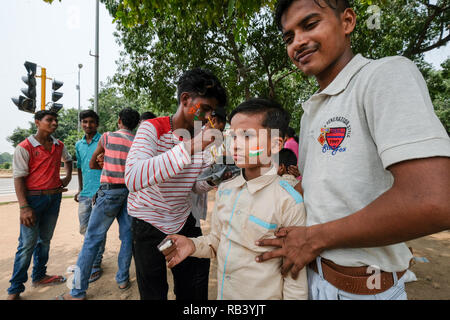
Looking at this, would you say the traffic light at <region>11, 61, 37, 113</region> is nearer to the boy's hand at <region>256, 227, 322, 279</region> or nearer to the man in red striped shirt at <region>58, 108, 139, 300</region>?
the man in red striped shirt at <region>58, 108, 139, 300</region>

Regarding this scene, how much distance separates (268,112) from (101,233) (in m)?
2.88

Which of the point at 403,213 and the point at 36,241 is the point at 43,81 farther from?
the point at 403,213

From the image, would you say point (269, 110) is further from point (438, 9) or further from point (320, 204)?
point (438, 9)

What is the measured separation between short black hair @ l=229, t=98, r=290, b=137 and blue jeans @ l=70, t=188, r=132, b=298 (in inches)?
102

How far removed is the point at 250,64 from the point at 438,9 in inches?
181

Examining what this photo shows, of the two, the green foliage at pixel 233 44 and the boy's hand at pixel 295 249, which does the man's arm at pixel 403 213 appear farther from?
the green foliage at pixel 233 44

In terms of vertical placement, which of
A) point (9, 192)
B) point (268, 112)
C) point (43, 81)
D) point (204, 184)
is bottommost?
point (9, 192)

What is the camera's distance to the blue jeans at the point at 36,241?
123 inches

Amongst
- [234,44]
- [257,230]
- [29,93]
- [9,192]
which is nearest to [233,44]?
[234,44]

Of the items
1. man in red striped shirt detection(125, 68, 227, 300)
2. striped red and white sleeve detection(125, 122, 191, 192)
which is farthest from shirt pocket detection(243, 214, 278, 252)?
man in red striped shirt detection(125, 68, 227, 300)

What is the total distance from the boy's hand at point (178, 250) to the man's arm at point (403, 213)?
784 mm

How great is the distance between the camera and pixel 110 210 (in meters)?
3.30

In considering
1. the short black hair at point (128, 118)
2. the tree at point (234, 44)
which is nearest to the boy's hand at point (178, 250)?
the short black hair at point (128, 118)

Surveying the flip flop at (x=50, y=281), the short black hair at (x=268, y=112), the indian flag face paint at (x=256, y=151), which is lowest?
the flip flop at (x=50, y=281)
